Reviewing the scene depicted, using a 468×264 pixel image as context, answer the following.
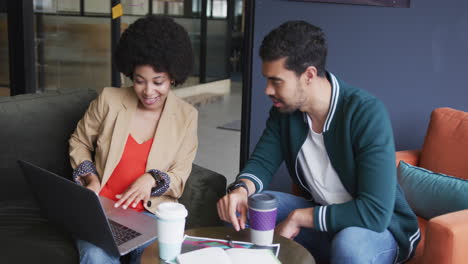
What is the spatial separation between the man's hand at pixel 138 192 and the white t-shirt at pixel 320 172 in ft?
1.82

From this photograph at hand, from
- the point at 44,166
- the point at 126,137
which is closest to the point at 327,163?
the point at 126,137

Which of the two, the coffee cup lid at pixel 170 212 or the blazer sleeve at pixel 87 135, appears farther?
the blazer sleeve at pixel 87 135

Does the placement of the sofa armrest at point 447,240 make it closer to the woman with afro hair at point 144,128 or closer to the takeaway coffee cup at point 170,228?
the takeaway coffee cup at point 170,228

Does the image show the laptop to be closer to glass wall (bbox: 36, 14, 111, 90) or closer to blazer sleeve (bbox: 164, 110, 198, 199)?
blazer sleeve (bbox: 164, 110, 198, 199)

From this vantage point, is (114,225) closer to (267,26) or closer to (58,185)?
(58,185)

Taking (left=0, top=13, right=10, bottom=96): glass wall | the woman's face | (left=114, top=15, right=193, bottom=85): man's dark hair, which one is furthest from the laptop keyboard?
(left=0, top=13, right=10, bottom=96): glass wall

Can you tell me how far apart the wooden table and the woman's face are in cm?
61

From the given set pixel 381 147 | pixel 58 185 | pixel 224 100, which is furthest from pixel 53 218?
pixel 224 100

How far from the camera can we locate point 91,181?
2115 millimetres

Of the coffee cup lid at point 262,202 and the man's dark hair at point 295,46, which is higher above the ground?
the man's dark hair at point 295,46

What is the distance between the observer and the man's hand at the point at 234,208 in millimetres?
1678

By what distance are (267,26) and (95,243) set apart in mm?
1769

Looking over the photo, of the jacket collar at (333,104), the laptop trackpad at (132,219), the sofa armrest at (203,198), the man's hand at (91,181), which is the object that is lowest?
the sofa armrest at (203,198)

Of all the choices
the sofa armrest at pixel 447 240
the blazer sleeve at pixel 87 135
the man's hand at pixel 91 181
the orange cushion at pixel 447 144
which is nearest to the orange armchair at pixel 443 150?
the orange cushion at pixel 447 144
